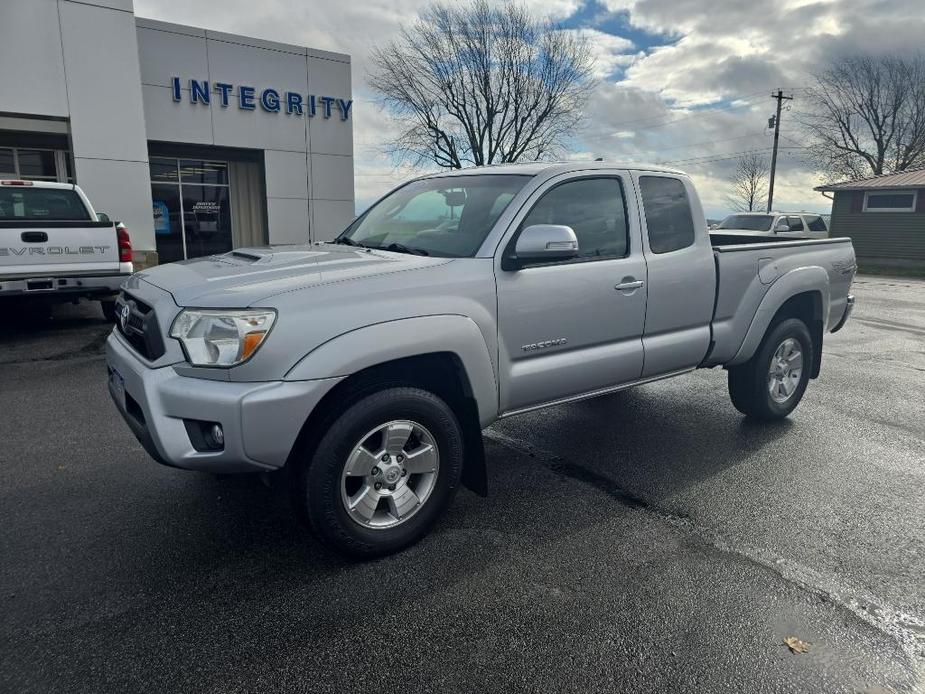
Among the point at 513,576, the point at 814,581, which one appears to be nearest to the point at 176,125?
the point at 513,576

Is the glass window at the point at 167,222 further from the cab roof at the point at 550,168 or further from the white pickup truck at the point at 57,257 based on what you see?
the cab roof at the point at 550,168

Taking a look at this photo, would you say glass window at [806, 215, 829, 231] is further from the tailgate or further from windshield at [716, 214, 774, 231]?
the tailgate

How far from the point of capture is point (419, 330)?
9.82 ft

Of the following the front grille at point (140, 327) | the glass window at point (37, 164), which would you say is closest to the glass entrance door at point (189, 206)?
the glass window at point (37, 164)

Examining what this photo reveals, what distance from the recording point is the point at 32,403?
5551 mm

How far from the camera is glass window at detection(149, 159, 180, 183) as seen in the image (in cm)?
1633

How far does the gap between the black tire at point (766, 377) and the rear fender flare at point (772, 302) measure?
122mm

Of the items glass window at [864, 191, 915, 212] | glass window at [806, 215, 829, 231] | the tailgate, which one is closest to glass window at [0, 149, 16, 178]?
the tailgate

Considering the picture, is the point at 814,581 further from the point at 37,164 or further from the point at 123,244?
the point at 37,164

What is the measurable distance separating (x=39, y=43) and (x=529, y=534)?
1447 cm

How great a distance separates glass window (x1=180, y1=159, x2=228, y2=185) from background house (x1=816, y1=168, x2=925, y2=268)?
956 inches

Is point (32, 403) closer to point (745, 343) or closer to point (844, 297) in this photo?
point (745, 343)

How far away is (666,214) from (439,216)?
62.0 inches

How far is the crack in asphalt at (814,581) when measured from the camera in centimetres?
259
